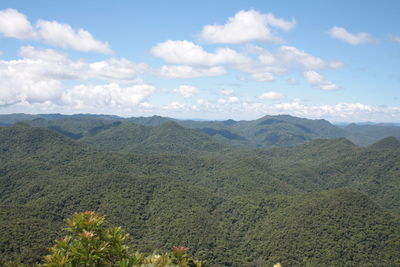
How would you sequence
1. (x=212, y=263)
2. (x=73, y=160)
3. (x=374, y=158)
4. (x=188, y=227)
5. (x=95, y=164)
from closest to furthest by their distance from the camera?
(x=212, y=263) < (x=188, y=227) < (x=95, y=164) < (x=73, y=160) < (x=374, y=158)

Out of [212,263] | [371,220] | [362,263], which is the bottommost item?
[212,263]

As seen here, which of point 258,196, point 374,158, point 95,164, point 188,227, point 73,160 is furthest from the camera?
point 374,158

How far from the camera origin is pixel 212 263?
7625 centimetres

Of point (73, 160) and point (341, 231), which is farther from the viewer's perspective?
point (73, 160)

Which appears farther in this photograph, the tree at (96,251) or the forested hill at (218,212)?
the forested hill at (218,212)

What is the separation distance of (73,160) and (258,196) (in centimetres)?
10373

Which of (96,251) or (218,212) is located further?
(218,212)

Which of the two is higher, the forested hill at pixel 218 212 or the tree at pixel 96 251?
the tree at pixel 96 251

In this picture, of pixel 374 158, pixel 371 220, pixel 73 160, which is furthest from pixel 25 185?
pixel 374 158

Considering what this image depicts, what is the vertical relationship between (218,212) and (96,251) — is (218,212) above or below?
below

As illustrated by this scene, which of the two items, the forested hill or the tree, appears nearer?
the tree

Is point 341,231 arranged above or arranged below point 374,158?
below

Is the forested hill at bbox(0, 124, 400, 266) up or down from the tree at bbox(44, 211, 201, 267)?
down

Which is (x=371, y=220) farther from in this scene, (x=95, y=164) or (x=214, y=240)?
(x=95, y=164)
